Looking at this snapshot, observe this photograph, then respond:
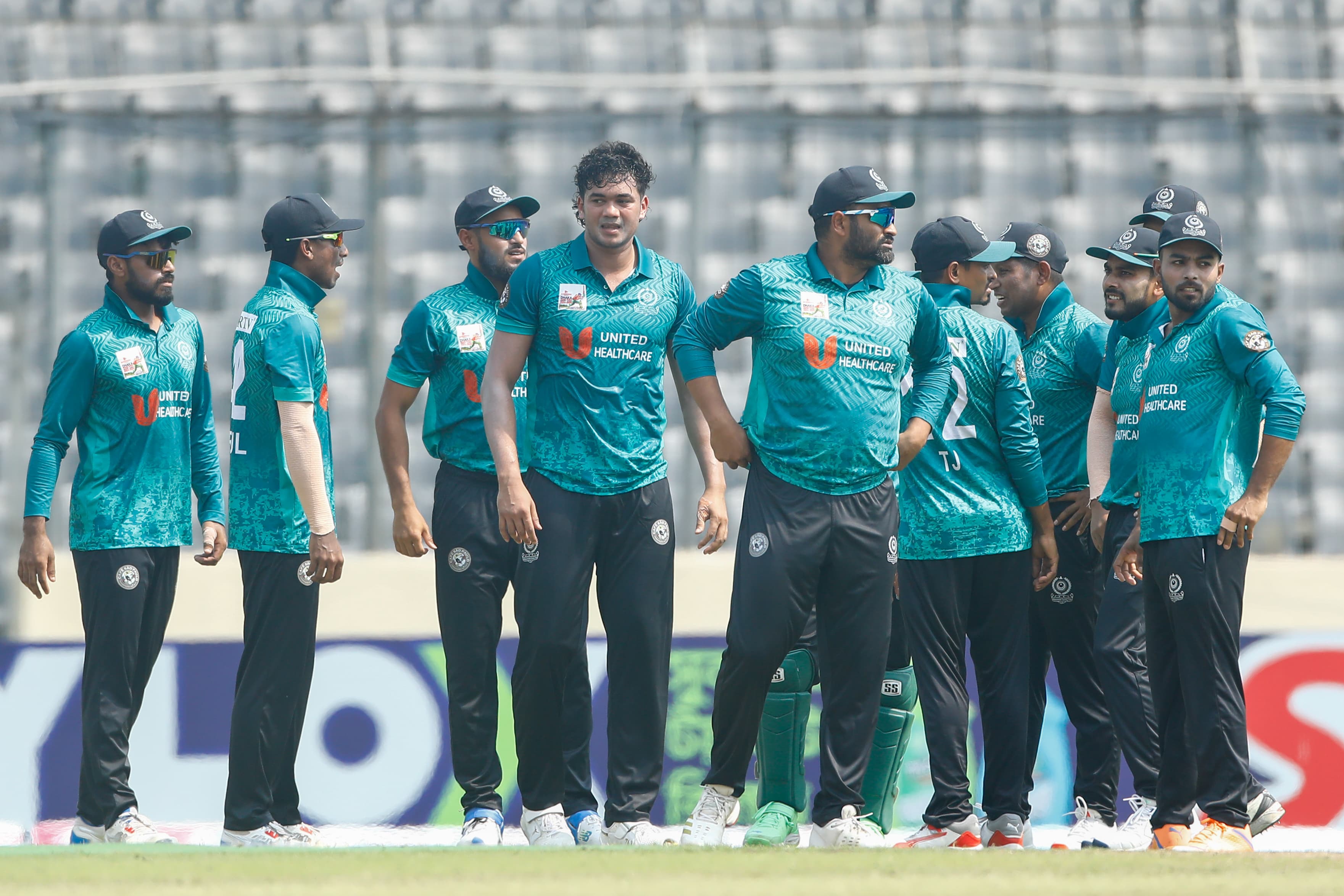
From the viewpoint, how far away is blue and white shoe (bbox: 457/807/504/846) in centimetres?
542

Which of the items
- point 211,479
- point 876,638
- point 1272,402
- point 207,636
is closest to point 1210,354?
point 1272,402

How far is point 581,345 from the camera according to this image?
528 centimetres

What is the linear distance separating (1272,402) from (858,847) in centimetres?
189

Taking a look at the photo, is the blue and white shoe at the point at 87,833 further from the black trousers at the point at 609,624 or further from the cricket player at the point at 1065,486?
the cricket player at the point at 1065,486

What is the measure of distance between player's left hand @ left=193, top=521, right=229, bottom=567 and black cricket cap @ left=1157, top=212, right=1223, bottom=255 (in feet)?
11.2

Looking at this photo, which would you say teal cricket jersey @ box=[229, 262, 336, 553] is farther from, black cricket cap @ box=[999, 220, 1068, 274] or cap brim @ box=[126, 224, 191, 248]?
black cricket cap @ box=[999, 220, 1068, 274]

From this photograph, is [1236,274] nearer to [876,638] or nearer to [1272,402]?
[1272,402]

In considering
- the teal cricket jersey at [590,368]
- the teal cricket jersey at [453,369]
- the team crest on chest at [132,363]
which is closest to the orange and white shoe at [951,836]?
the teal cricket jersey at [590,368]

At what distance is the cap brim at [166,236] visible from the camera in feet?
19.8

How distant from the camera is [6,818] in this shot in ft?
22.7

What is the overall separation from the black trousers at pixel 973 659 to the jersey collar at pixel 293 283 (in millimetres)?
2313

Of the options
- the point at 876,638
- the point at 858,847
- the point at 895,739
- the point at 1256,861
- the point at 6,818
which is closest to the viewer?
the point at 1256,861

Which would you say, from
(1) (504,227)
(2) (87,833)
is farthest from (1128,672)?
(2) (87,833)

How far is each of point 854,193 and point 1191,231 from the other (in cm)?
113
